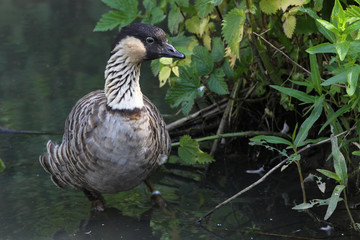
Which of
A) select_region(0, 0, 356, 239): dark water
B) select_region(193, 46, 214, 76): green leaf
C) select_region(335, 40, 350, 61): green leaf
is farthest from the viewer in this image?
select_region(193, 46, 214, 76): green leaf

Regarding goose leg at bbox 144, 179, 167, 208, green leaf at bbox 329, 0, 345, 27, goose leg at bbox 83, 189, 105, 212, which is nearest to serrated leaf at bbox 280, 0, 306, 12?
green leaf at bbox 329, 0, 345, 27

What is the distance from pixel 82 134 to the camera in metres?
4.29

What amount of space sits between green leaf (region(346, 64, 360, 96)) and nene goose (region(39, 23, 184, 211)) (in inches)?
53.4

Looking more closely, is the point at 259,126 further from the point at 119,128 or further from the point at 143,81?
the point at 143,81

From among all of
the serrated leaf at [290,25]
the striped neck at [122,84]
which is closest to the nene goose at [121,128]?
the striped neck at [122,84]

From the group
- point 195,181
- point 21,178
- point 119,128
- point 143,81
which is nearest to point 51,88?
point 143,81

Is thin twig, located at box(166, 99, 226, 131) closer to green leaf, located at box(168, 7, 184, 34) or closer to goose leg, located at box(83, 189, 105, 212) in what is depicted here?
green leaf, located at box(168, 7, 184, 34)

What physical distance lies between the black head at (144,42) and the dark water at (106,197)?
50.1 inches

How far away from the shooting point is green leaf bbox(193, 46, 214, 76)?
4.77 metres

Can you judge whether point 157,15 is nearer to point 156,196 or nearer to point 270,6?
point 270,6

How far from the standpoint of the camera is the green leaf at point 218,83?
15.5ft

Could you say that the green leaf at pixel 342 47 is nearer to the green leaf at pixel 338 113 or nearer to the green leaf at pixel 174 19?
the green leaf at pixel 338 113

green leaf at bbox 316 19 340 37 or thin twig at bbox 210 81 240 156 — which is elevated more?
green leaf at bbox 316 19 340 37

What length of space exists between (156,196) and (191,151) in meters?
0.47
